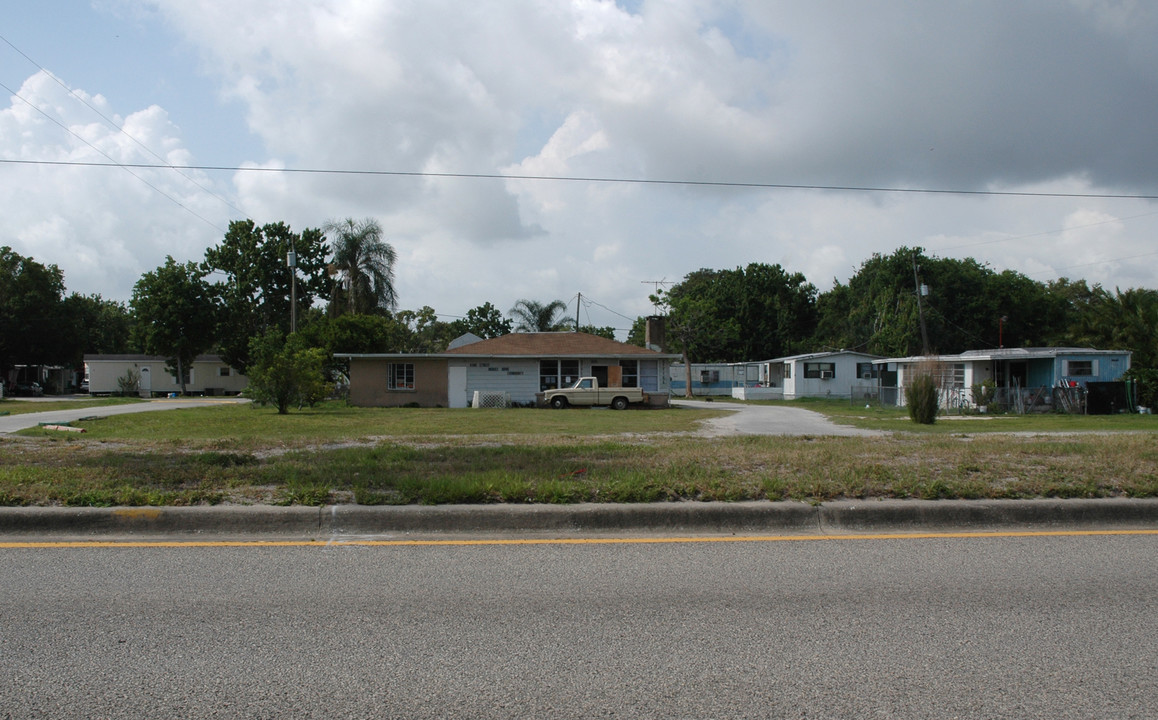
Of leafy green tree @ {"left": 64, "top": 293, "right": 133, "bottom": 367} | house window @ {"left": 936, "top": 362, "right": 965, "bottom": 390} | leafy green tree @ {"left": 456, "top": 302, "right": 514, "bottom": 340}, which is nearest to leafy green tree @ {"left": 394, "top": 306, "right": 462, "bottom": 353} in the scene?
leafy green tree @ {"left": 456, "top": 302, "right": 514, "bottom": 340}

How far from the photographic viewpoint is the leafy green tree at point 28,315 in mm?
57688

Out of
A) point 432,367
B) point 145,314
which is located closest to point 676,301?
point 432,367

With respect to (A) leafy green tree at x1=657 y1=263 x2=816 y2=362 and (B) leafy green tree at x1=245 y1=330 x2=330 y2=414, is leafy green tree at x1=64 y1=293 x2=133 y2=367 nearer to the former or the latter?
(B) leafy green tree at x1=245 y1=330 x2=330 y2=414

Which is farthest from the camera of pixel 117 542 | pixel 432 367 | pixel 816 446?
pixel 432 367

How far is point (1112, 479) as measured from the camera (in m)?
7.72

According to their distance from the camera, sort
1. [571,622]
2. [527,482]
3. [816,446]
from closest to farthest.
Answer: [571,622]
[527,482]
[816,446]

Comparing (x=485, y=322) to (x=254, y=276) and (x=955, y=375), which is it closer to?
(x=254, y=276)

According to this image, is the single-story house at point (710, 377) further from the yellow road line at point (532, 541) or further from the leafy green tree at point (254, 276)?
the yellow road line at point (532, 541)

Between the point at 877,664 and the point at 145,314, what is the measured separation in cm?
5736

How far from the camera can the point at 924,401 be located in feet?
73.2

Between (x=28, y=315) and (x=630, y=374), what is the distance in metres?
48.9

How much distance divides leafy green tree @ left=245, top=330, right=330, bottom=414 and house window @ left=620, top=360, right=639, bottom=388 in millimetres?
13548

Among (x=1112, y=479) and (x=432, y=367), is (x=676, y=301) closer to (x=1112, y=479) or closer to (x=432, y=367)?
(x=432, y=367)

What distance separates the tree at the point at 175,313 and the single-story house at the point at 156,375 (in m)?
2.23
